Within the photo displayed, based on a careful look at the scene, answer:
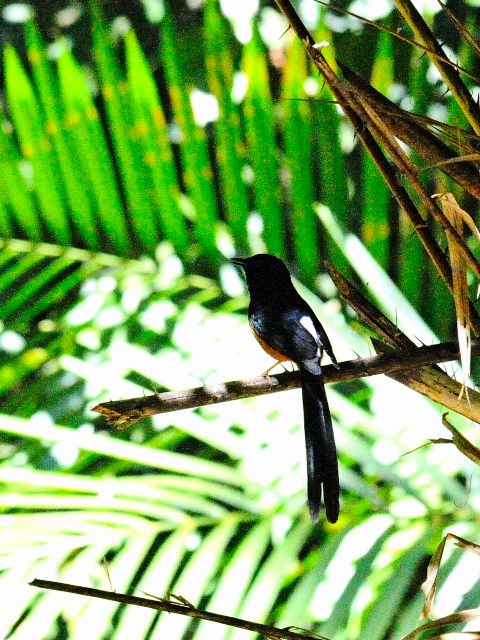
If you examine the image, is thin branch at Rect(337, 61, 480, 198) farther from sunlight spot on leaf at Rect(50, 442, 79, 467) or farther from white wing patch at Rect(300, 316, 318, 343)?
sunlight spot on leaf at Rect(50, 442, 79, 467)

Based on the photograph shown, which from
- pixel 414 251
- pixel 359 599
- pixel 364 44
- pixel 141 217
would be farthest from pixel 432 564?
pixel 364 44

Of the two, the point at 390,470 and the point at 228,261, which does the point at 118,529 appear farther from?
the point at 228,261

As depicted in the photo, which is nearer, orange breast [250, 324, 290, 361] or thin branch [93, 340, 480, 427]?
thin branch [93, 340, 480, 427]

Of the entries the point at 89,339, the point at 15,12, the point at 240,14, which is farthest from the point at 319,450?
the point at 15,12

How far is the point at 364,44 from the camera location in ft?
12.6

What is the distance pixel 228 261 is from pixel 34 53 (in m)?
1.00

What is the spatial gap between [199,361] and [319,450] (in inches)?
27.2

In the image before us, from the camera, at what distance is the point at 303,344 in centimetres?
222

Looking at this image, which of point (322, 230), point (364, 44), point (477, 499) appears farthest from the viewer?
point (364, 44)

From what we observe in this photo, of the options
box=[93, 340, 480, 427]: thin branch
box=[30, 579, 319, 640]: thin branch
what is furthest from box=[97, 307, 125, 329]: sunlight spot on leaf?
box=[30, 579, 319, 640]: thin branch

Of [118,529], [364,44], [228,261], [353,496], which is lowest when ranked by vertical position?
[118,529]

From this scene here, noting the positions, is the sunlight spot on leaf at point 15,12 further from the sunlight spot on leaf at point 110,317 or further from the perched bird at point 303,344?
the perched bird at point 303,344

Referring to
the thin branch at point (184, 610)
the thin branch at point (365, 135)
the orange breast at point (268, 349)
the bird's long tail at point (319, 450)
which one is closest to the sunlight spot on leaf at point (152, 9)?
the orange breast at point (268, 349)

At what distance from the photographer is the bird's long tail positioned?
1688 mm
